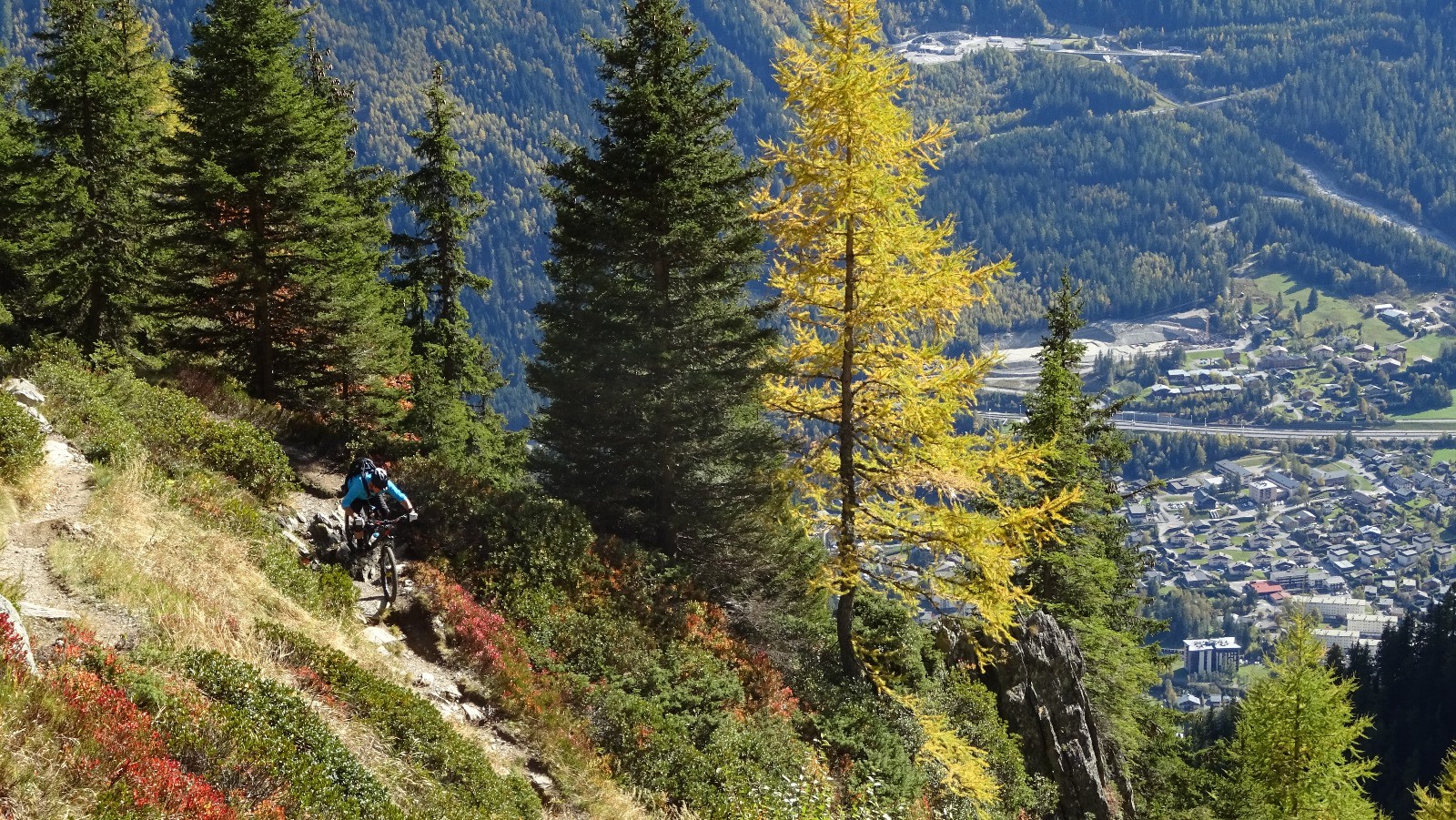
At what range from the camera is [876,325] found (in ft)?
56.4

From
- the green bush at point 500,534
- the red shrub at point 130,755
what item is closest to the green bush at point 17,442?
the green bush at point 500,534

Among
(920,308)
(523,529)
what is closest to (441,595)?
(523,529)

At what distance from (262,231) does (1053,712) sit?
71.3 feet

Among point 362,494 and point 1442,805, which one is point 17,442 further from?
point 1442,805

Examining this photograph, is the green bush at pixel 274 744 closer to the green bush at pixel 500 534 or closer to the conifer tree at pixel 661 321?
the green bush at pixel 500 534

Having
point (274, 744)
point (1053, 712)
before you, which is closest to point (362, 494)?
point (274, 744)

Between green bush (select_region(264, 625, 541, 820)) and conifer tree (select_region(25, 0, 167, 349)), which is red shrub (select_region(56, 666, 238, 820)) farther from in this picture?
conifer tree (select_region(25, 0, 167, 349))

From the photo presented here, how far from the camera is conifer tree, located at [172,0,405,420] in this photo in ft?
69.7

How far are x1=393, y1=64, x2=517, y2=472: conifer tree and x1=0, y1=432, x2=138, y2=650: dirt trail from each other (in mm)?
13831

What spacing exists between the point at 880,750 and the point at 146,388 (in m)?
14.4

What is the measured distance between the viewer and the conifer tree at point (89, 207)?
75.7 feet

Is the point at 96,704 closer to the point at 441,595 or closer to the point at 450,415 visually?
the point at 441,595

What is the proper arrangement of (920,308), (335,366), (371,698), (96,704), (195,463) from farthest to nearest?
1. (335,366)
2. (920,308)
3. (195,463)
4. (371,698)
5. (96,704)

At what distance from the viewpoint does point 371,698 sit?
10.8 m
